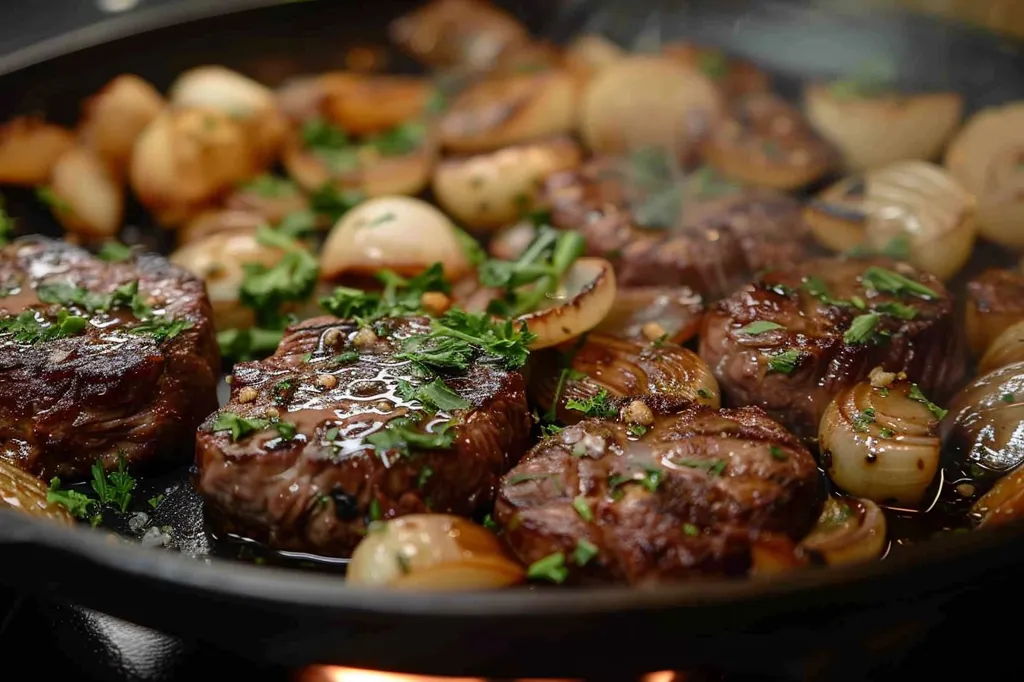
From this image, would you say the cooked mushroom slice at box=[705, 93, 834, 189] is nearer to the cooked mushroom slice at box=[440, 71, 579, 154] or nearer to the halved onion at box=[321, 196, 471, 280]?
the cooked mushroom slice at box=[440, 71, 579, 154]

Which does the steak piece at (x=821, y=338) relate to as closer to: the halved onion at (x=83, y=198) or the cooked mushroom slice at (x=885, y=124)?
the cooked mushroom slice at (x=885, y=124)

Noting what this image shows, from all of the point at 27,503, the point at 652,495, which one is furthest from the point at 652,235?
the point at 27,503

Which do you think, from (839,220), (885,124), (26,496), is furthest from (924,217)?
(26,496)

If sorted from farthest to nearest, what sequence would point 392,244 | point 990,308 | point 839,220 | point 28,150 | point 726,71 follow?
point 726,71 < point 28,150 < point 839,220 < point 392,244 < point 990,308

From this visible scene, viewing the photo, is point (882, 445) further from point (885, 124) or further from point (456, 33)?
point (456, 33)

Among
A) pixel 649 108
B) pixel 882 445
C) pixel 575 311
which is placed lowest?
pixel 882 445

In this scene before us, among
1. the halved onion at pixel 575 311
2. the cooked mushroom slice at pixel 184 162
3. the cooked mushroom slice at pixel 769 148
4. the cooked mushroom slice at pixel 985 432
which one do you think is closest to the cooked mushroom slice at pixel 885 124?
the cooked mushroom slice at pixel 769 148

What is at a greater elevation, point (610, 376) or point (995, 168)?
point (995, 168)
